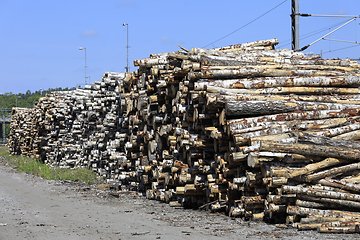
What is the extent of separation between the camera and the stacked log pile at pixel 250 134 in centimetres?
739

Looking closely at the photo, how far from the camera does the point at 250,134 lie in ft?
26.9

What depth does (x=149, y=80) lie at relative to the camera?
12.8m

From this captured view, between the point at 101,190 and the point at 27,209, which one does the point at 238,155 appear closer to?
the point at 27,209

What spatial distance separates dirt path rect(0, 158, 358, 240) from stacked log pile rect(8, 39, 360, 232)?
48 centimetres

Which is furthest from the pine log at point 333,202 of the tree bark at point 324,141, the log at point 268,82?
the log at point 268,82

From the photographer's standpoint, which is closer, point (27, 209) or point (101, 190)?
point (27, 209)

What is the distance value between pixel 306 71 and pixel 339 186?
359 centimetres

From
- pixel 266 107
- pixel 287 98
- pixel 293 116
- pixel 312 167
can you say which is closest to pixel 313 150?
pixel 312 167

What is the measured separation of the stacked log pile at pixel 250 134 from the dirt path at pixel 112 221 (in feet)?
1.57

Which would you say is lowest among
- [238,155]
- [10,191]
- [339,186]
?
[10,191]

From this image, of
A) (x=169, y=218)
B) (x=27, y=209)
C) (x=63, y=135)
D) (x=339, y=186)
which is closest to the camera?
(x=339, y=186)

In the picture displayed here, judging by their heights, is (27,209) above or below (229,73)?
below

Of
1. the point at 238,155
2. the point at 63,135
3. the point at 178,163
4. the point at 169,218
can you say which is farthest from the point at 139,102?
the point at 63,135

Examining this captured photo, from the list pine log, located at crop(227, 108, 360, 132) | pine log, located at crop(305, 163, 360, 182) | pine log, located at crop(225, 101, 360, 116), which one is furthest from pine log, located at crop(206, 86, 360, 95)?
pine log, located at crop(305, 163, 360, 182)
